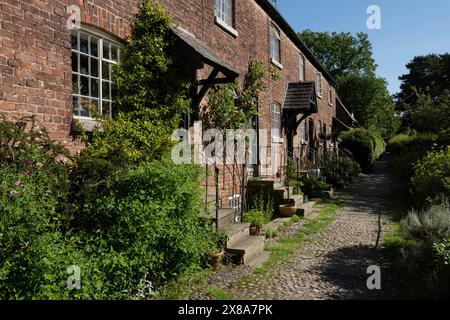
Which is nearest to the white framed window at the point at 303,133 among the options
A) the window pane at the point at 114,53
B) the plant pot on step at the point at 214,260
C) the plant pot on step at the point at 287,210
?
the plant pot on step at the point at 287,210

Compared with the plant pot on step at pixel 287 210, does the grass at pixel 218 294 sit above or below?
below

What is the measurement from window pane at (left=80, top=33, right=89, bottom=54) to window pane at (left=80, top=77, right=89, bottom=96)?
16.6 inches

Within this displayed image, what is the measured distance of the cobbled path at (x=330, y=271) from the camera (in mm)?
4805

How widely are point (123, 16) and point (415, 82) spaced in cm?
6355

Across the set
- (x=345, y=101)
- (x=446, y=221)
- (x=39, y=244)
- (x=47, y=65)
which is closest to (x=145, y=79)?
(x=47, y=65)

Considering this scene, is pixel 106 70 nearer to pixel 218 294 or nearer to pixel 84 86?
pixel 84 86

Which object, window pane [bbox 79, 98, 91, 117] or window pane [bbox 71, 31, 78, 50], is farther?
window pane [bbox 79, 98, 91, 117]

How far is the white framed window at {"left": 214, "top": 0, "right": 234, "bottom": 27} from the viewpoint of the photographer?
32.5 feet

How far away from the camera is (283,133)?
15.0 meters

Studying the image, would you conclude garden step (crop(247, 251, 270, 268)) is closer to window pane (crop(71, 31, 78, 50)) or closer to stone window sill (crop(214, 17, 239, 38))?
window pane (crop(71, 31, 78, 50))

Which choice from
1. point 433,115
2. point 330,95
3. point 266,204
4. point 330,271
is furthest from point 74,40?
point 330,95

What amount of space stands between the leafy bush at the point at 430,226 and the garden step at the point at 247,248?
2.59 m

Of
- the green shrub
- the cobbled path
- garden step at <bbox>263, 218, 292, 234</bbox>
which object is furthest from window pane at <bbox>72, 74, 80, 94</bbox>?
the green shrub

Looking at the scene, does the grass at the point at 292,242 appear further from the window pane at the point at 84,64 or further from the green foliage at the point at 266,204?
the window pane at the point at 84,64
